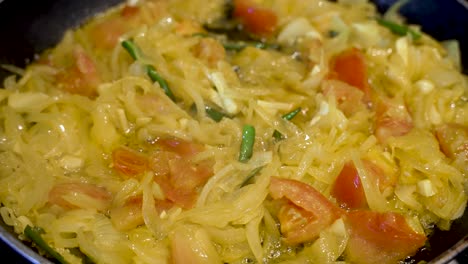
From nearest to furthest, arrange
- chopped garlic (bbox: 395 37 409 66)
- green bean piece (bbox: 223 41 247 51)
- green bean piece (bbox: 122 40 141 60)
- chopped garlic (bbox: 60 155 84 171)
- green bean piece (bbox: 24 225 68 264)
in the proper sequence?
1. green bean piece (bbox: 24 225 68 264)
2. chopped garlic (bbox: 60 155 84 171)
3. green bean piece (bbox: 122 40 141 60)
4. chopped garlic (bbox: 395 37 409 66)
5. green bean piece (bbox: 223 41 247 51)

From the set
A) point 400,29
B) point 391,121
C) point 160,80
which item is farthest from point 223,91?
point 400,29

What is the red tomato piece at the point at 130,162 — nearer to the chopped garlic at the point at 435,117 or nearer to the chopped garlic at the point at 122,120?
the chopped garlic at the point at 122,120

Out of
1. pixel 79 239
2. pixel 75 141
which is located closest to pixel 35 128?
pixel 75 141

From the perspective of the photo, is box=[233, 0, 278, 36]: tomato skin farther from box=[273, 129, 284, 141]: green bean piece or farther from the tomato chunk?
the tomato chunk

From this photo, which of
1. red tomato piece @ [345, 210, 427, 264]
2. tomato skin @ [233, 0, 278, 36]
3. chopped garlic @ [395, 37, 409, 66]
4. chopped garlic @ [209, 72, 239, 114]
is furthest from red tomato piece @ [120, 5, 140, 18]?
red tomato piece @ [345, 210, 427, 264]

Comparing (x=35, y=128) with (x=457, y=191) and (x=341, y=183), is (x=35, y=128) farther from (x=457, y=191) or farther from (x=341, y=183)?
(x=457, y=191)
